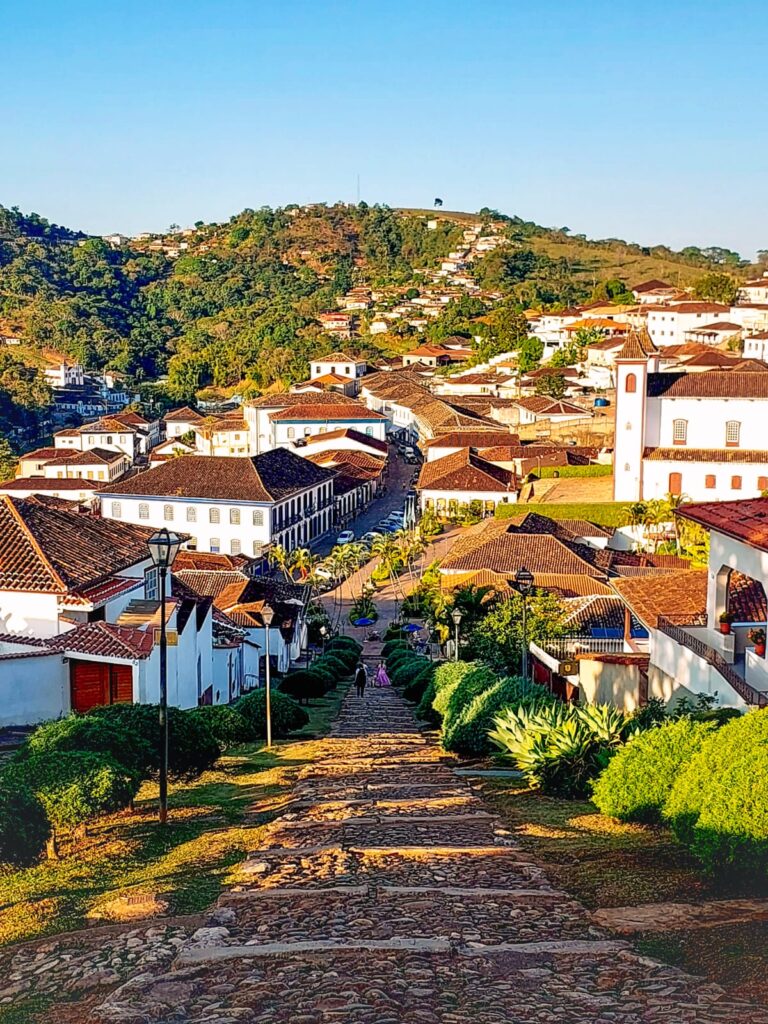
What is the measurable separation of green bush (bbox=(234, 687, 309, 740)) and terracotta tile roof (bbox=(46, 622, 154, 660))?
2062 mm

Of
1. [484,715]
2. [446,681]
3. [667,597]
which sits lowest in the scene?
[446,681]

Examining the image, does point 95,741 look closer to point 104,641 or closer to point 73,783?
point 73,783

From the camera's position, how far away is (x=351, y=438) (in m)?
71.0

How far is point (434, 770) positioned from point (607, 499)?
134 ft

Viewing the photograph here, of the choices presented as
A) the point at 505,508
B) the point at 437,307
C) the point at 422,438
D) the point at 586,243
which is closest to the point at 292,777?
the point at 505,508

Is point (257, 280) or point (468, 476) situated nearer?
point (468, 476)

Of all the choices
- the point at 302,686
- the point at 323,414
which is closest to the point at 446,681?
the point at 302,686

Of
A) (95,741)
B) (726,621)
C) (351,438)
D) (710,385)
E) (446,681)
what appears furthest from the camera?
(351,438)

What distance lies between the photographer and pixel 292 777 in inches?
465

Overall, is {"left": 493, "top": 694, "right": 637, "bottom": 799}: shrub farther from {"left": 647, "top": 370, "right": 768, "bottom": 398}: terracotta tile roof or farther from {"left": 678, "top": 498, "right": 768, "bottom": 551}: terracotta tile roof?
{"left": 647, "top": 370, "right": 768, "bottom": 398}: terracotta tile roof

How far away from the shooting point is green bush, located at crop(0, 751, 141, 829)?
27.5 ft

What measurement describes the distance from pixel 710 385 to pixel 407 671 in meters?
→ 28.5

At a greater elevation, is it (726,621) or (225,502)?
(726,621)

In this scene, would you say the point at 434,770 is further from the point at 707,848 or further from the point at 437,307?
the point at 437,307
